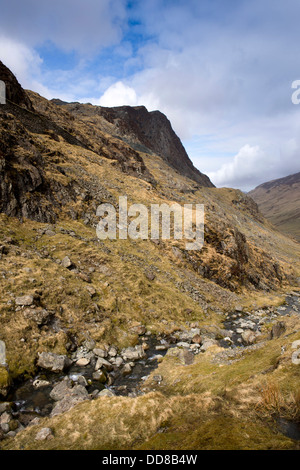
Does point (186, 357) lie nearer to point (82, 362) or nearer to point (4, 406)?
point (82, 362)

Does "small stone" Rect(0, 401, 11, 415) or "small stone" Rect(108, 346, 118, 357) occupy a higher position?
"small stone" Rect(0, 401, 11, 415)

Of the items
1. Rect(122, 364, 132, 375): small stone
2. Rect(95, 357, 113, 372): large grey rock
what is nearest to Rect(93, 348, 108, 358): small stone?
Rect(95, 357, 113, 372): large grey rock

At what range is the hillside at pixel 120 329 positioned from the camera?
32.2 feet

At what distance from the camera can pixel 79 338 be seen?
789 inches

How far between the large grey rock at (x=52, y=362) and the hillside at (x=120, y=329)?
0.30 feet

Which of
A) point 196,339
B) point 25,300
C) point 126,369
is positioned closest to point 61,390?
point 126,369

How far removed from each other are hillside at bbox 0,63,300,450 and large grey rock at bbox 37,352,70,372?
0.09m

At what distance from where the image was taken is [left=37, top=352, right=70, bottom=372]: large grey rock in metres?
16.5

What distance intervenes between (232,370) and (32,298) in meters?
17.2

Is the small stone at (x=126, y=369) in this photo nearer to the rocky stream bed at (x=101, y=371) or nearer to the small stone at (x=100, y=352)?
the rocky stream bed at (x=101, y=371)

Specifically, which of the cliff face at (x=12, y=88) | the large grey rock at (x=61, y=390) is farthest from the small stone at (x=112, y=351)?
the cliff face at (x=12, y=88)

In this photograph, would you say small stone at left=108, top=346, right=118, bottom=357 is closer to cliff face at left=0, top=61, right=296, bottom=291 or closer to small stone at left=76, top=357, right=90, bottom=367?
small stone at left=76, top=357, right=90, bottom=367

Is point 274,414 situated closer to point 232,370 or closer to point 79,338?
point 232,370

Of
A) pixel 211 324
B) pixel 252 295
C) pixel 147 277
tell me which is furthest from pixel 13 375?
pixel 252 295
